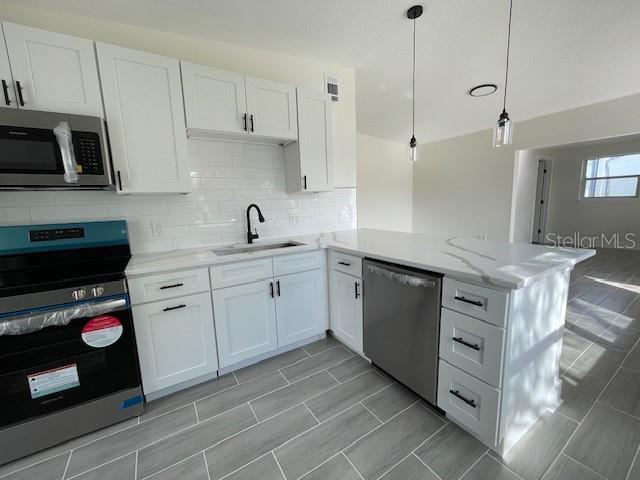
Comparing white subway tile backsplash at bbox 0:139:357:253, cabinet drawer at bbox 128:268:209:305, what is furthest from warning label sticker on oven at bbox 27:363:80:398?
white subway tile backsplash at bbox 0:139:357:253

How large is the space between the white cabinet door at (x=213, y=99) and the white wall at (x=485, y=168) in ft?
14.5

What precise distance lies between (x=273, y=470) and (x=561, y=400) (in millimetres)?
1763

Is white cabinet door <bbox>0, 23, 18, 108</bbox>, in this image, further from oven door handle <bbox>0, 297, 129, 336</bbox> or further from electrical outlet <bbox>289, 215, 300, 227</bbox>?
electrical outlet <bbox>289, 215, 300, 227</bbox>

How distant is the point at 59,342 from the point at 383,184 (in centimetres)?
544

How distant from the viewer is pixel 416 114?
4207 mm

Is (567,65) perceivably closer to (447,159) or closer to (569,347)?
(447,159)

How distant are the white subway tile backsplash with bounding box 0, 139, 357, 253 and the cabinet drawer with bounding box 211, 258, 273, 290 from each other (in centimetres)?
56

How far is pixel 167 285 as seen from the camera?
165 cm

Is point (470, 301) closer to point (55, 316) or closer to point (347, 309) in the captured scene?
point (347, 309)

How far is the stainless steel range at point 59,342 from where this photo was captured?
1.27 meters

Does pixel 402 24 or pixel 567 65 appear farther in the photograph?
pixel 567 65

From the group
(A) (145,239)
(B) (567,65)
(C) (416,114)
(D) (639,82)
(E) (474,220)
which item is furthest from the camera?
(E) (474,220)

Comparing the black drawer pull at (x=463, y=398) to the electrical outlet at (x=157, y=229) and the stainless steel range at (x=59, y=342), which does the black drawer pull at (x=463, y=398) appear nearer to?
the stainless steel range at (x=59, y=342)

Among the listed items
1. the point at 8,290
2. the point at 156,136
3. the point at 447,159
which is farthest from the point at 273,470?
the point at 447,159
